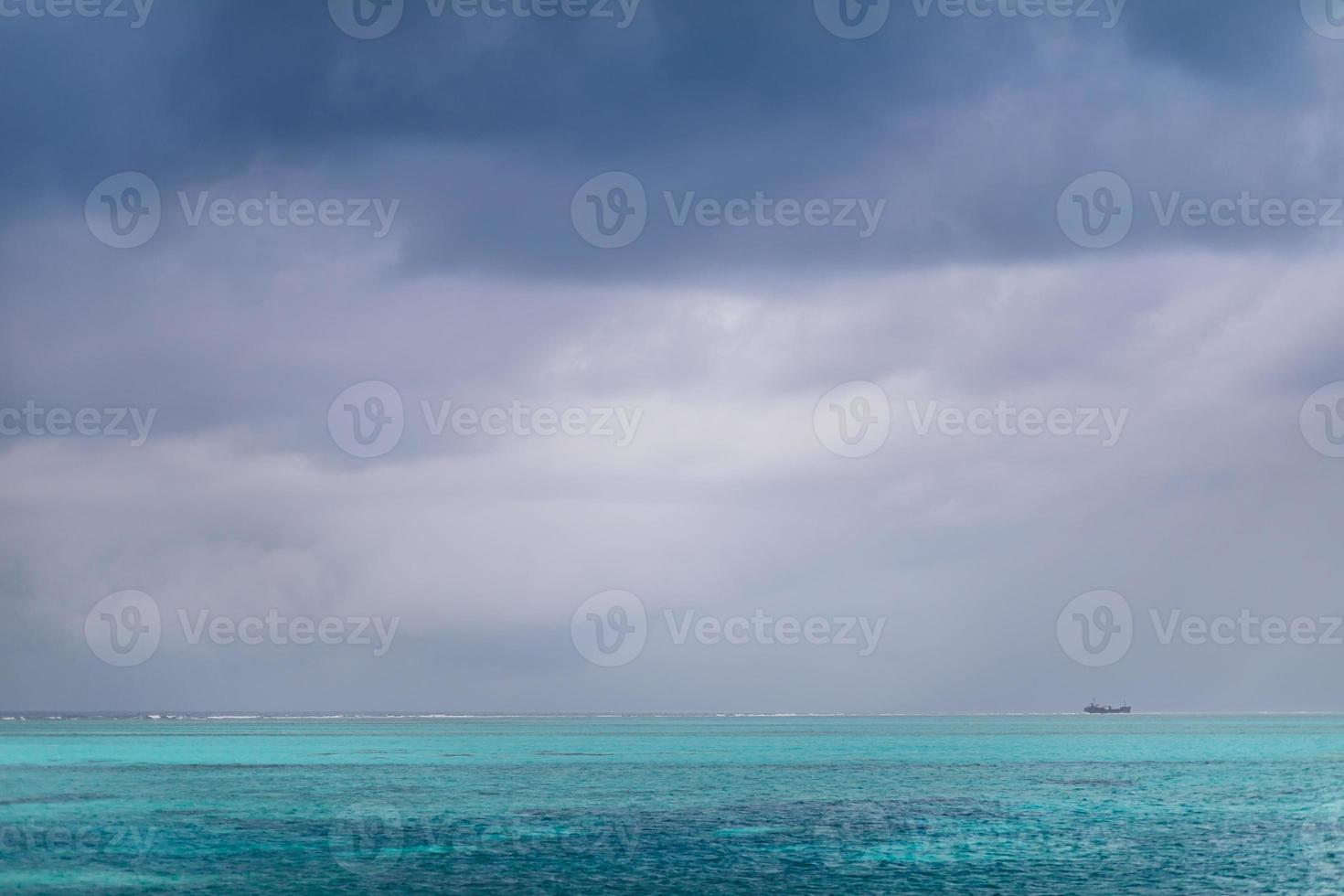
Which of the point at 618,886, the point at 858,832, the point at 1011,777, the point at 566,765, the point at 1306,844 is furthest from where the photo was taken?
the point at 566,765

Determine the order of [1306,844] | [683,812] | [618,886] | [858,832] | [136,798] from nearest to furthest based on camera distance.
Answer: [618,886]
[1306,844]
[858,832]
[683,812]
[136,798]

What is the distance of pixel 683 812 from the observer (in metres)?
74.0

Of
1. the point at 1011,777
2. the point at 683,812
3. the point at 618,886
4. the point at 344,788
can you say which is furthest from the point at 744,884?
the point at 1011,777

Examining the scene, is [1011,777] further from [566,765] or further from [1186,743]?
[1186,743]

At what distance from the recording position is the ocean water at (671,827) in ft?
163

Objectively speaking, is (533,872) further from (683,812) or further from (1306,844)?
(1306,844)

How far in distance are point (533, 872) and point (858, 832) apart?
20686 mm

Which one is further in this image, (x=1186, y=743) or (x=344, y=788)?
(x=1186, y=743)

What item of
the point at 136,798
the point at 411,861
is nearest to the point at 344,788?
the point at 136,798

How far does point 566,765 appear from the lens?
12269cm

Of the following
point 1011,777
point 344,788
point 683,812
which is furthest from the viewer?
point 1011,777

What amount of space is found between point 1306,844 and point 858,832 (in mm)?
21656

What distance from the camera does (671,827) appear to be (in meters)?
66.3

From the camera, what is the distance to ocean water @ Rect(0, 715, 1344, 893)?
49750 millimetres
